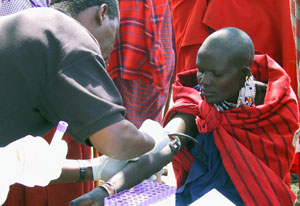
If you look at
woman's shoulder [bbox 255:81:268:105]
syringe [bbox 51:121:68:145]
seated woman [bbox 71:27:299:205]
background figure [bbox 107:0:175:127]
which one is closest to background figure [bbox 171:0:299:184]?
background figure [bbox 107:0:175:127]

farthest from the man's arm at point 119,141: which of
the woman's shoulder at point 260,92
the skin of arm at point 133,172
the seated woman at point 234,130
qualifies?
the woman's shoulder at point 260,92

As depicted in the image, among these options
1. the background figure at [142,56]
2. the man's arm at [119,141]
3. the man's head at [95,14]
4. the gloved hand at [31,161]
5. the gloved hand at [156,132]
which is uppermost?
the man's head at [95,14]

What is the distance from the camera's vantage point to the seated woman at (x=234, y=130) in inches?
98.6

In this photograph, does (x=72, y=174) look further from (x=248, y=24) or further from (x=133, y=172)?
(x=248, y=24)

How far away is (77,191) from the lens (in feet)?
8.23

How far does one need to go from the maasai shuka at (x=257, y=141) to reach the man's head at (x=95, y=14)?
0.89 m

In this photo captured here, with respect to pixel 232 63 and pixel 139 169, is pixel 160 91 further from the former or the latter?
pixel 139 169

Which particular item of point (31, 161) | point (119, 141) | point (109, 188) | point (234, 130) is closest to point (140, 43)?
point (234, 130)

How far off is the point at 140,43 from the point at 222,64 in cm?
117

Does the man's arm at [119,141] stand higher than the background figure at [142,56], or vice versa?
the man's arm at [119,141]

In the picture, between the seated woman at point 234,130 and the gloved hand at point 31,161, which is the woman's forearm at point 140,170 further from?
the gloved hand at point 31,161

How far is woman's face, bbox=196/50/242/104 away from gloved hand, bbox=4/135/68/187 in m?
1.54

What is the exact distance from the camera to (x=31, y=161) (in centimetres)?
118

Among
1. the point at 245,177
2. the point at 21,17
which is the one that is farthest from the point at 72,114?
the point at 245,177
